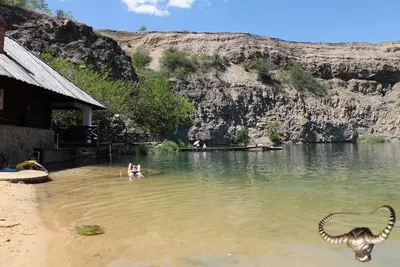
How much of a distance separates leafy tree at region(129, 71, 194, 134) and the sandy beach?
24.3 meters

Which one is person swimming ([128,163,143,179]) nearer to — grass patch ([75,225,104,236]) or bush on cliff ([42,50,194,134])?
grass patch ([75,225,104,236])

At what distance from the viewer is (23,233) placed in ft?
19.8

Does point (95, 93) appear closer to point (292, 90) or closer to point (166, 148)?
point (166, 148)

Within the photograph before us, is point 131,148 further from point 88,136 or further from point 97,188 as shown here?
point 97,188

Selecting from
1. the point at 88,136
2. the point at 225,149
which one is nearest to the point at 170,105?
the point at 225,149

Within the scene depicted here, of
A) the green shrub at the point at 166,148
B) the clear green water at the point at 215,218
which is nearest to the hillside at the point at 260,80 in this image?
the green shrub at the point at 166,148

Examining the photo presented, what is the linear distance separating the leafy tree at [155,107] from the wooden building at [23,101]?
12729 mm

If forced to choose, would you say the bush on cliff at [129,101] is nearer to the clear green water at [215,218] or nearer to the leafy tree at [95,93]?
the leafy tree at [95,93]

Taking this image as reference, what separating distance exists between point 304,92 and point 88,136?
43.3 meters

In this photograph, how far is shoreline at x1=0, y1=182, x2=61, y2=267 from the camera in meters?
4.91

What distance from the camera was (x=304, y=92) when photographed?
59031mm

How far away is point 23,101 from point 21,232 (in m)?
12.9

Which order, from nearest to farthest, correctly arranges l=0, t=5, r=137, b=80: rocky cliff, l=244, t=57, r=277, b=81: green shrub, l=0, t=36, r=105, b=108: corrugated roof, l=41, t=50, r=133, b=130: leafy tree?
l=0, t=36, r=105, b=108: corrugated roof → l=41, t=50, r=133, b=130: leafy tree → l=0, t=5, r=137, b=80: rocky cliff → l=244, t=57, r=277, b=81: green shrub

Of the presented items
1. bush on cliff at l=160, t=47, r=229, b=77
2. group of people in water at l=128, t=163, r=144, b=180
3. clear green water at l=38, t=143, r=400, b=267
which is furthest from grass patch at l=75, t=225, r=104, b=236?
bush on cliff at l=160, t=47, r=229, b=77
